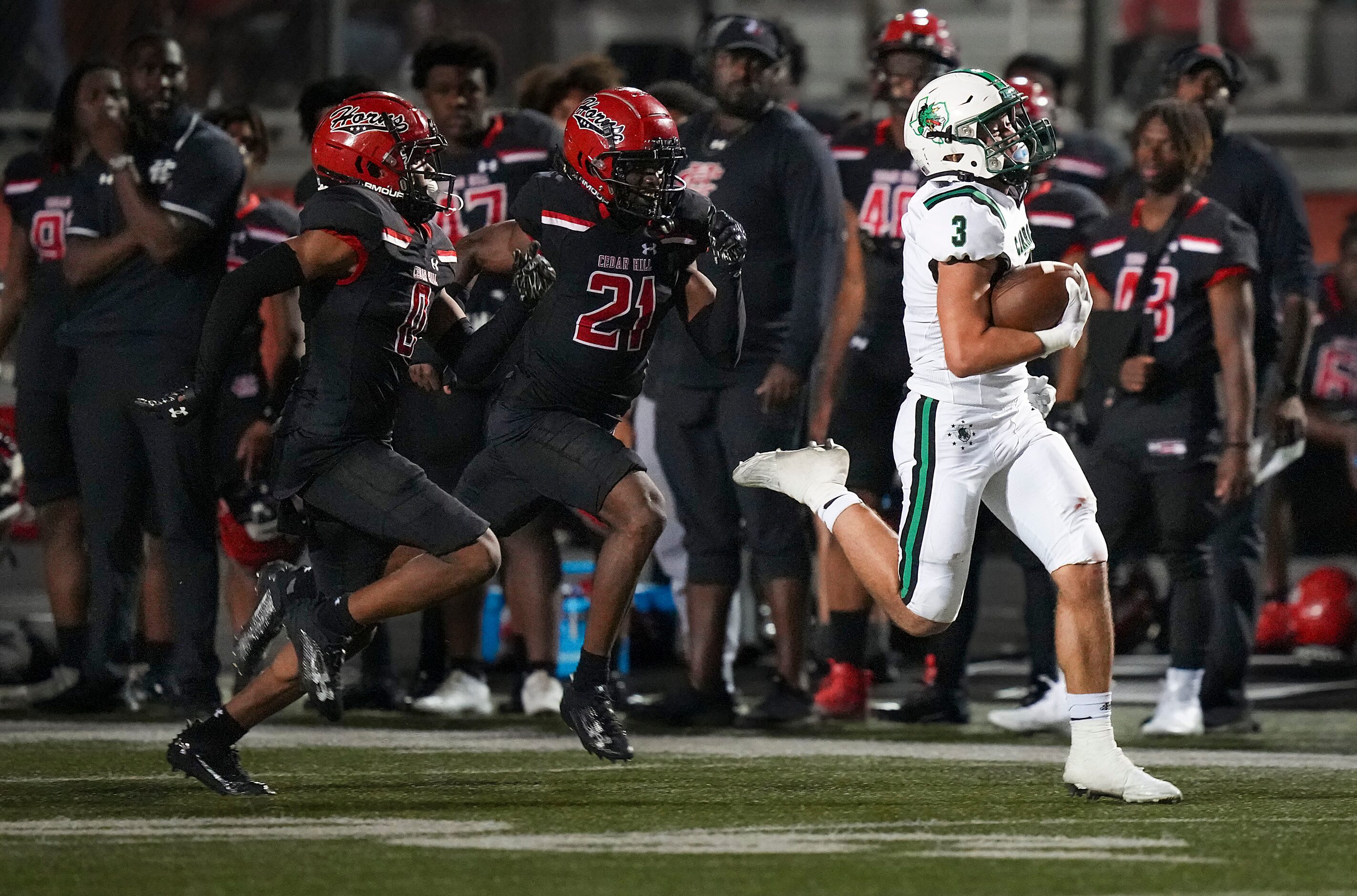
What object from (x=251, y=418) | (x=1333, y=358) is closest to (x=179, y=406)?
(x=251, y=418)

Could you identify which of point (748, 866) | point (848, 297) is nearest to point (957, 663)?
point (848, 297)

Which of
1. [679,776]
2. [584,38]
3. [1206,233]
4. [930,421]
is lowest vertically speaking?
[679,776]

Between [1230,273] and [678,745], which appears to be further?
[1230,273]

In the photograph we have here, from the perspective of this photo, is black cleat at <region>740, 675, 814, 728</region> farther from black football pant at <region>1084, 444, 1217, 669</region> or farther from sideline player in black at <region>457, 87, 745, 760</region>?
sideline player in black at <region>457, 87, 745, 760</region>

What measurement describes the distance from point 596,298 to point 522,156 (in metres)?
1.51

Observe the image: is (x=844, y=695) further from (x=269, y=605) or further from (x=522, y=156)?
(x=269, y=605)

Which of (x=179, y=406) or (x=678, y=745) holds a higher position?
(x=179, y=406)

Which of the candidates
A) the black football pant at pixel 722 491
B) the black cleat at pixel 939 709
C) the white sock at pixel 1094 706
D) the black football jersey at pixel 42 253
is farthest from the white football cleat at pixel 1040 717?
the black football jersey at pixel 42 253

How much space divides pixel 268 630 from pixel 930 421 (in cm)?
181

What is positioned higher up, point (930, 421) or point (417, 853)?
Answer: point (930, 421)

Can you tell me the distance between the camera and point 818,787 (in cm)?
596

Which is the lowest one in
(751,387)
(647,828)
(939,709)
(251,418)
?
(939,709)

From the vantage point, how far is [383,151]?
19.8ft

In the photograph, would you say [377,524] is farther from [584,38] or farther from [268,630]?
[584,38]
